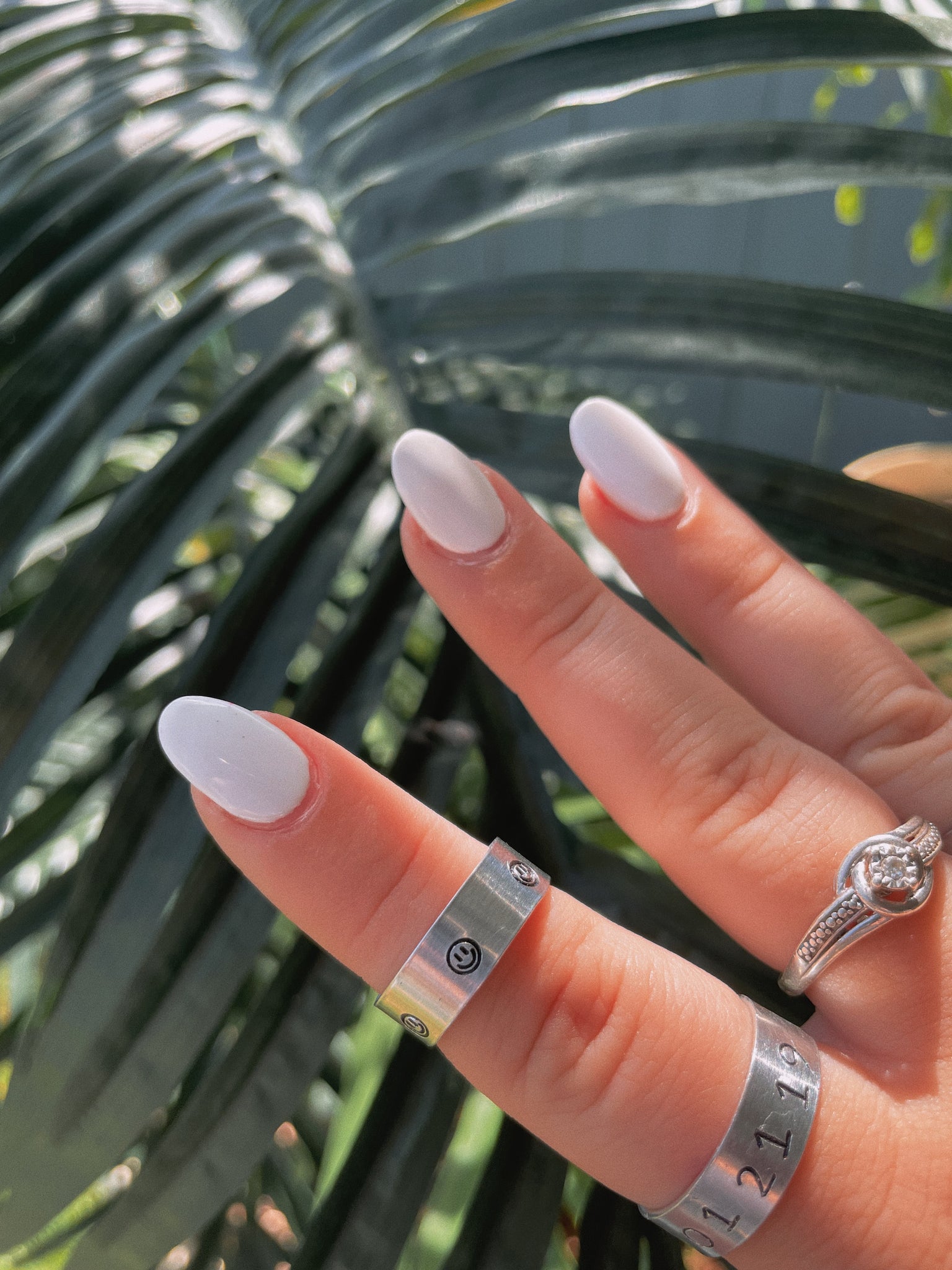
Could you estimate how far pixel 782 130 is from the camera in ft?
1.06

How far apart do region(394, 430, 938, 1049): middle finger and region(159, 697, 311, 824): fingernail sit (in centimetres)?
10

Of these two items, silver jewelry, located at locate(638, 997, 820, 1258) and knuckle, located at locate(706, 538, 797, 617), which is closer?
silver jewelry, located at locate(638, 997, 820, 1258)

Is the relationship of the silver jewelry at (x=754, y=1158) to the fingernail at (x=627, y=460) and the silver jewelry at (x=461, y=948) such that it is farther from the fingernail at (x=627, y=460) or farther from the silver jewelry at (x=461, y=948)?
the fingernail at (x=627, y=460)

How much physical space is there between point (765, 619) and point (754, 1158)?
0.69 feet

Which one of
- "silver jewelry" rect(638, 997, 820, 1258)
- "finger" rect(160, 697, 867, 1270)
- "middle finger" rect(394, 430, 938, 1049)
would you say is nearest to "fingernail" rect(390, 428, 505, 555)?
"middle finger" rect(394, 430, 938, 1049)

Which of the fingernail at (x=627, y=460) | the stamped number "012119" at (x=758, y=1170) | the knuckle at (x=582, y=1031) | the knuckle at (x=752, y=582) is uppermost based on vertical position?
the fingernail at (x=627, y=460)

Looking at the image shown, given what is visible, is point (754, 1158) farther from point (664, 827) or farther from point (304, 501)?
point (304, 501)

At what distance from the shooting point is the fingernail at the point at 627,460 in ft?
1.22

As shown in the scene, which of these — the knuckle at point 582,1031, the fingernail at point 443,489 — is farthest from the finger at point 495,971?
the fingernail at point 443,489

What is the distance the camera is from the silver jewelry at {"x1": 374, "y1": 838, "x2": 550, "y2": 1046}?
28cm

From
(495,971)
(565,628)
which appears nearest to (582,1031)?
(495,971)

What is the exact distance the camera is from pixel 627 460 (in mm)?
381

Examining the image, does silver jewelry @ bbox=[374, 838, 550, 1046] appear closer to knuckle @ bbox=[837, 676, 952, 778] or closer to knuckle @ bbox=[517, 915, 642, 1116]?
knuckle @ bbox=[517, 915, 642, 1116]

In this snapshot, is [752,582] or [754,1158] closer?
[754,1158]
